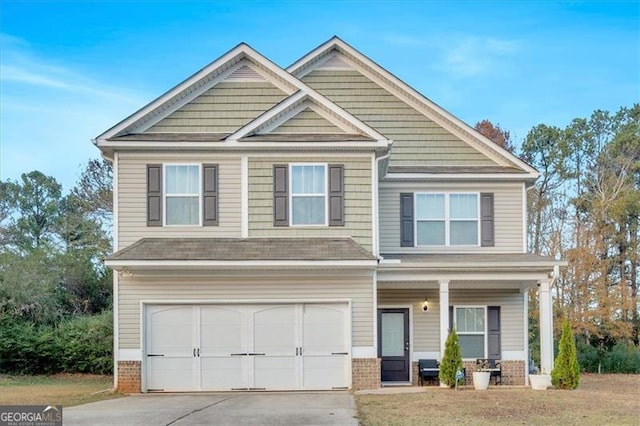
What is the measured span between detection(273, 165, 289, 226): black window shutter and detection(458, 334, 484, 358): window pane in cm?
572

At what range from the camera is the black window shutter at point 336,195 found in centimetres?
1923

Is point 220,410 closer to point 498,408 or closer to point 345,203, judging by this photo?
point 498,408

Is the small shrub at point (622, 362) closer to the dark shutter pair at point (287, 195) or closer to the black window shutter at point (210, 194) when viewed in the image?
the dark shutter pair at point (287, 195)

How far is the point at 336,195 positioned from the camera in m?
19.2

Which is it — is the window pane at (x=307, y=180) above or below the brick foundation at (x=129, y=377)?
above

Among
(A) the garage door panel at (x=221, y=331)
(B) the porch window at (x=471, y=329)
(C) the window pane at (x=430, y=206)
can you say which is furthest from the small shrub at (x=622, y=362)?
(A) the garage door panel at (x=221, y=331)

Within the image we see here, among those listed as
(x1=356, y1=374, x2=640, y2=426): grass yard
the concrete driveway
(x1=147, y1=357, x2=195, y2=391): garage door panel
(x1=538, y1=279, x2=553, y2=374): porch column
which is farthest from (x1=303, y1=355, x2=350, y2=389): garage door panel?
(x1=538, y1=279, x2=553, y2=374): porch column

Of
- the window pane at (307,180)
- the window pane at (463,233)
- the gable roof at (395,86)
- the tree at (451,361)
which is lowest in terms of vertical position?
the tree at (451,361)

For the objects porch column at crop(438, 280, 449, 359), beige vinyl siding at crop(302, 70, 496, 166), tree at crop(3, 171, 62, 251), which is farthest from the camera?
tree at crop(3, 171, 62, 251)

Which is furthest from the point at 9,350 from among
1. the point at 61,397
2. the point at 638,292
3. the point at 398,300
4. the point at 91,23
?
the point at 638,292

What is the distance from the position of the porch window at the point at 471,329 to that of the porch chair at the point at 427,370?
3.37ft

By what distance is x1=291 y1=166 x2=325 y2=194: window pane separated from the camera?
19.3 meters

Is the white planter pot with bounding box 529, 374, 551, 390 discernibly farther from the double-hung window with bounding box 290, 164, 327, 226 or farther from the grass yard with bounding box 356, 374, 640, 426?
the double-hung window with bounding box 290, 164, 327, 226

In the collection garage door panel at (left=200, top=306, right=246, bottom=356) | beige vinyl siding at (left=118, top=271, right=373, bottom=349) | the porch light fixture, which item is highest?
beige vinyl siding at (left=118, top=271, right=373, bottom=349)
